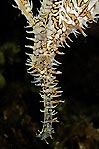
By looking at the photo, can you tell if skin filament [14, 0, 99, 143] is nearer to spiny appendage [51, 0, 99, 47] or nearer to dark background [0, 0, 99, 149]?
spiny appendage [51, 0, 99, 47]

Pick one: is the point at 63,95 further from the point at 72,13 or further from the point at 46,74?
the point at 72,13

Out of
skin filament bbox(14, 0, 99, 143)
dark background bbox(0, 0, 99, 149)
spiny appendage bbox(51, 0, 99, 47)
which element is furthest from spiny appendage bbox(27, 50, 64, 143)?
dark background bbox(0, 0, 99, 149)

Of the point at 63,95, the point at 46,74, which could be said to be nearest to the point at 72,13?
the point at 46,74

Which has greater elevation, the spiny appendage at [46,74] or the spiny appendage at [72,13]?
the spiny appendage at [72,13]

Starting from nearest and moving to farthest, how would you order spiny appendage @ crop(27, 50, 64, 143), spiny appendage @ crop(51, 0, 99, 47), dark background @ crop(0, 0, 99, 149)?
1. spiny appendage @ crop(51, 0, 99, 47)
2. spiny appendage @ crop(27, 50, 64, 143)
3. dark background @ crop(0, 0, 99, 149)

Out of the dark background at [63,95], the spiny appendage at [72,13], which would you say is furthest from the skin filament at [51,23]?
the dark background at [63,95]

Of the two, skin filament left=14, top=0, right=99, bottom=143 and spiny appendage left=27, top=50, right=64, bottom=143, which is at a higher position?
skin filament left=14, top=0, right=99, bottom=143

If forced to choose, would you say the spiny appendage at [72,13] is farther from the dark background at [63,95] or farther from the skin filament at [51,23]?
the dark background at [63,95]

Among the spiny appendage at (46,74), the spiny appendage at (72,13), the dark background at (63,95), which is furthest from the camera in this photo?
the dark background at (63,95)

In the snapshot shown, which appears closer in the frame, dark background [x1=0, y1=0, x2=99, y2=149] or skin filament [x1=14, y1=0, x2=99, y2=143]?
skin filament [x1=14, y1=0, x2=99, y2=143]

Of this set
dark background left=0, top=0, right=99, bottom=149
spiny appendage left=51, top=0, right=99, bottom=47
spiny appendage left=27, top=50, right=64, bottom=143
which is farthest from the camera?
dark background left=0, top=0, right=99, bottom=149

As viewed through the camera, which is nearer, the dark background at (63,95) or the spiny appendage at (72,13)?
the spiny appendage at (72,13)
